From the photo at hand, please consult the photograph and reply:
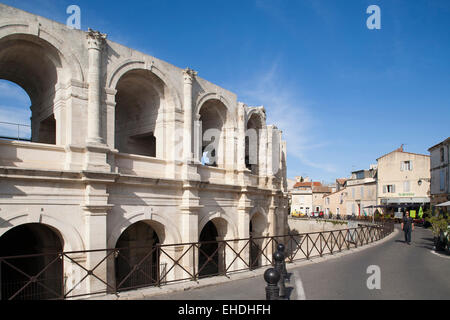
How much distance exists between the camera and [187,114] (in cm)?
1328

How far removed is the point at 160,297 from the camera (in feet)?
25.4

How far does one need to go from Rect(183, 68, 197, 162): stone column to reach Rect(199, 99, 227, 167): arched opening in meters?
2.11

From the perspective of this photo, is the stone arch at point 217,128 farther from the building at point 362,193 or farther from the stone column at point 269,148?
the building at point 362,193

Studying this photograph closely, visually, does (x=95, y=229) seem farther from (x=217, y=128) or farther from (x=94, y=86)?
(x=217, y=128)

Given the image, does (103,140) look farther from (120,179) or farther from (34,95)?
(34,95)

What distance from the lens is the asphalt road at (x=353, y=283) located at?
25.5 feet

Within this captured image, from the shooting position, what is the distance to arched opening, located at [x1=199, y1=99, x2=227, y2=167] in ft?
52.1

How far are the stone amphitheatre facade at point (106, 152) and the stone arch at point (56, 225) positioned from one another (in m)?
0.03

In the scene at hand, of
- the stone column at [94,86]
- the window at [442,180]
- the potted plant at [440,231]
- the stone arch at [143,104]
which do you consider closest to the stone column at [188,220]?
the stone arch at [143,104]

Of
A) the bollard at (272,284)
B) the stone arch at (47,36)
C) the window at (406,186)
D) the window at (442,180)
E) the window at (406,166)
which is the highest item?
the stone arch at (47,36)

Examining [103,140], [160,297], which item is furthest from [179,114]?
[160,297]

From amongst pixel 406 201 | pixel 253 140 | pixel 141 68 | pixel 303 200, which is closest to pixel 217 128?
pixel 253 140

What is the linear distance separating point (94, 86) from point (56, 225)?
13.8 feet

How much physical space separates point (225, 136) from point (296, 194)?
44.9m
